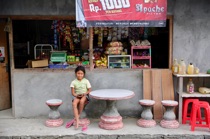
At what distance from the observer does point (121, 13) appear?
6.00m

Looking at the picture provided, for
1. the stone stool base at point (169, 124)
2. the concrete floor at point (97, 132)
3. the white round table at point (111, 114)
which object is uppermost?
the white round table at point (111, 114)

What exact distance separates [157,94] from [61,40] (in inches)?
126

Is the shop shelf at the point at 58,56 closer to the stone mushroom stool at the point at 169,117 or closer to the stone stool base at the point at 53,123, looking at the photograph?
the stone stool base at the point at 53,123

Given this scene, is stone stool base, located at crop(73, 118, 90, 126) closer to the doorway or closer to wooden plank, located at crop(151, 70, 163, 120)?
wooden plank, located at crop(151, 70, 163, 120)

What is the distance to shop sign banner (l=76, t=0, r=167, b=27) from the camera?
19.5 ft

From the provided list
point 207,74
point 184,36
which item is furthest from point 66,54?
point 207,74

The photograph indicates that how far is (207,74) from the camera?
6000 mm

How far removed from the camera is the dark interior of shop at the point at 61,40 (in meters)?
6.93

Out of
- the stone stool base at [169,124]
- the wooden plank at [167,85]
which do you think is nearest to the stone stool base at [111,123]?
the stone stool base at [169,124]

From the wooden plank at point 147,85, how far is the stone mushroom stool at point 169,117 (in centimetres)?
60

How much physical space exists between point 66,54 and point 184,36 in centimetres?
320

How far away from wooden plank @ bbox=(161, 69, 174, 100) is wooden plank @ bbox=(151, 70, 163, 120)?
0.33ft

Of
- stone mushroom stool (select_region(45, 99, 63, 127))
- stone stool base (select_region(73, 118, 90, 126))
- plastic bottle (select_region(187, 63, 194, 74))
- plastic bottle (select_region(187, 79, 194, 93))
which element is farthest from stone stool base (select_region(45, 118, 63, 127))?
plastic bottle (select_region(187, 63, 194, 74))

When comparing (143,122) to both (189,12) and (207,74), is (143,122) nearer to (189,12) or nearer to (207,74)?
(207,74)
